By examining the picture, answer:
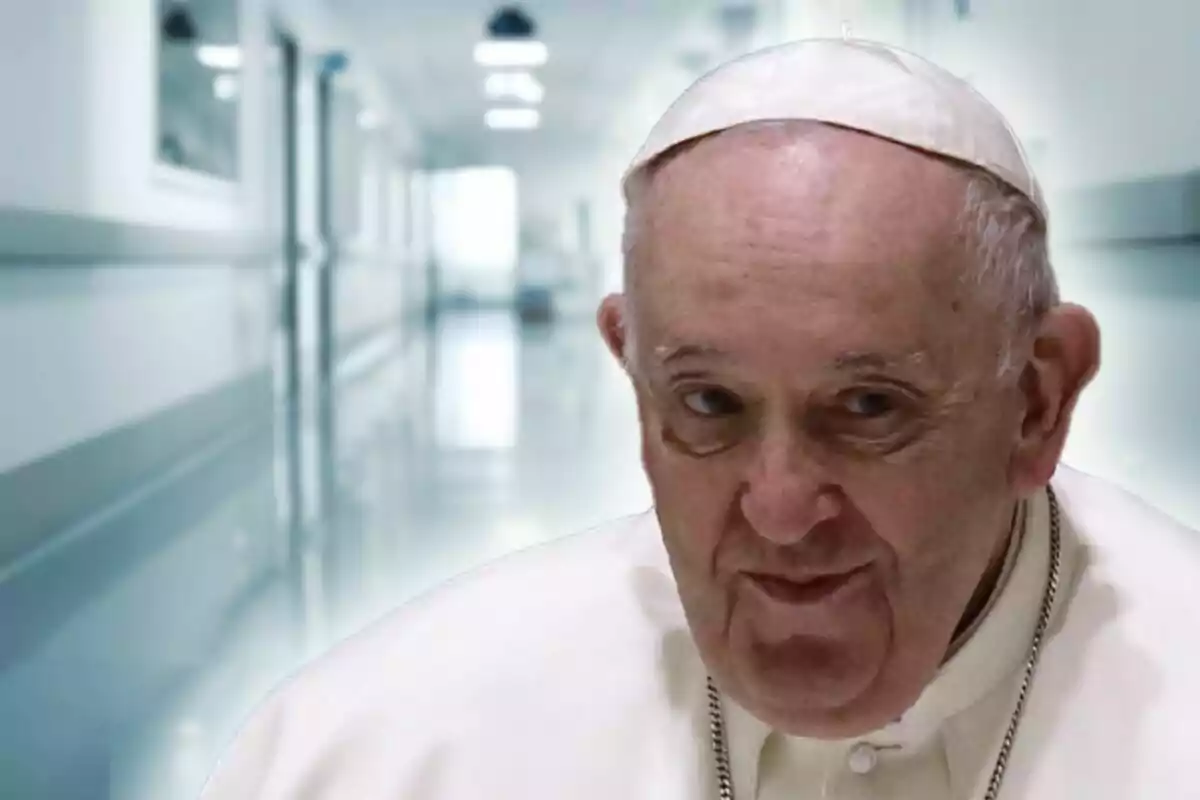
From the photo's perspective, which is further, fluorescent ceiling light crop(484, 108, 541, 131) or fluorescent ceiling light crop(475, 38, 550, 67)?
fluorescent ceiling light crop(484, 108, 541, 131)

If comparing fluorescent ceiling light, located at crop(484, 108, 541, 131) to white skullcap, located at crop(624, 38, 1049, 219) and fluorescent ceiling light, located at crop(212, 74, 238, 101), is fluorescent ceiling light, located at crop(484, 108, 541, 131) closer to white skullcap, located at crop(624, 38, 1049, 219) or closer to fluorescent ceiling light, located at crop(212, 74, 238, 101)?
fluorescent ceiling light, located at crop(212, 74, 238, 101)

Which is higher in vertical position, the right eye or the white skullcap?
the white skullcap

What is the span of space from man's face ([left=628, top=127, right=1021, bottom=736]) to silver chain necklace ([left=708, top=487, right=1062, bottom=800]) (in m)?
0.08

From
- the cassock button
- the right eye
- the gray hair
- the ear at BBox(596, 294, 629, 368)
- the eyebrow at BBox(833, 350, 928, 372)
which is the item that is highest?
the gray hair

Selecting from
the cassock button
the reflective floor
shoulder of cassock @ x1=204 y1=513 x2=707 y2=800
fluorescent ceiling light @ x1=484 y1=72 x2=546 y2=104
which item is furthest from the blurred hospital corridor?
fluorescent ceiling light @ x1=484 y1=72 x2=546 y2=104

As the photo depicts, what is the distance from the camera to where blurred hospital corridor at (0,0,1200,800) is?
249 centimetres

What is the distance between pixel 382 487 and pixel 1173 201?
2.66 meters

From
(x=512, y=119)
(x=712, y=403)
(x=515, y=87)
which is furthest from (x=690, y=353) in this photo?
(x=512, y=119)

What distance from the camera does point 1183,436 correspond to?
8.63 feet

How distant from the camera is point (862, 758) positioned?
2.78 feet

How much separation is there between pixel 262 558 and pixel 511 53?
27.4 feet

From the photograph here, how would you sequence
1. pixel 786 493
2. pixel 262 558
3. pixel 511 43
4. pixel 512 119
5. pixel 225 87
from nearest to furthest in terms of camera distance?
pixel 786 493
pixel 262 558
pixel 225 87
pixel 511 43
pixel 512 119

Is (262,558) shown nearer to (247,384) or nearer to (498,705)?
(498,705)

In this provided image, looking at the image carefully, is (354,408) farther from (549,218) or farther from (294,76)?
(549,218)
